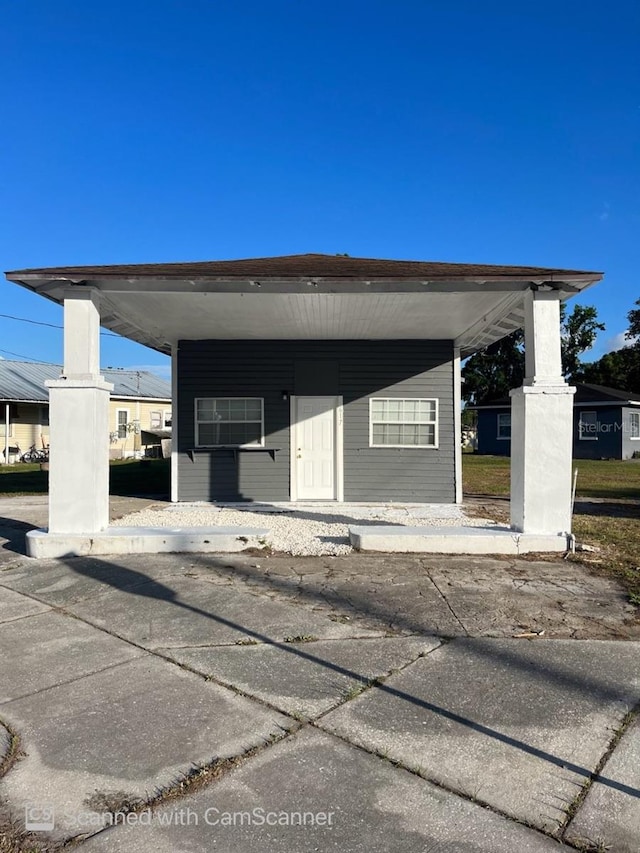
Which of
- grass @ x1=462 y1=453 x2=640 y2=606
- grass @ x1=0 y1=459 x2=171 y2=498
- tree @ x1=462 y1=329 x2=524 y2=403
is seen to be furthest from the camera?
tree @ x1=462 y1=329 x2=524 y2=403

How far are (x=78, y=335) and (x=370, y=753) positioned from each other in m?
5.30

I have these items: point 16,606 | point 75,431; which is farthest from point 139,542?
point 16,606

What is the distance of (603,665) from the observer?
357 centimetres

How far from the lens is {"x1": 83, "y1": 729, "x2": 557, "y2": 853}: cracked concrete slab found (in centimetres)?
205

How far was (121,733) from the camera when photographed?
2.77 meters

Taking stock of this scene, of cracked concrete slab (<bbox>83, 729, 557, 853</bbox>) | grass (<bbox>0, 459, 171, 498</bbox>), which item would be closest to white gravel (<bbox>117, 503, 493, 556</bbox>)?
grass (<bbox>0, 459, 171, 498</bbox>)

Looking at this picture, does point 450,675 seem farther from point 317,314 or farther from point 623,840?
point 317,314

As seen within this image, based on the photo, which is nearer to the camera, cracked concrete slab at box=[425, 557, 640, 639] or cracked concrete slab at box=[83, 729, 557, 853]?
cracked concrete slab at box=[83, 729, 557, 853]

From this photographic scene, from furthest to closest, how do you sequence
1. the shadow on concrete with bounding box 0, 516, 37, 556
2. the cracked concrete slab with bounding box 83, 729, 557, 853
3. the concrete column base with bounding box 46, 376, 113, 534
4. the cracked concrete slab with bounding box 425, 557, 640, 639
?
the shadow on concrete with bounding box 0, 516, 37, 556, the concrete column base with bounding box 46, 376, 113, 534, the cracked concrete slab with bounding box 425, 557, 640, 639, the cracked concrete slab with bounding box 83, 729, 557, 853

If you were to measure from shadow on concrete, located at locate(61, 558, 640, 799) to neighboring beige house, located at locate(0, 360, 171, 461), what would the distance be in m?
21.4

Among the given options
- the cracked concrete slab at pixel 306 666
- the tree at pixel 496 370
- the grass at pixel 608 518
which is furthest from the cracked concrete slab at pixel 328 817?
the tree at pixel 496 370

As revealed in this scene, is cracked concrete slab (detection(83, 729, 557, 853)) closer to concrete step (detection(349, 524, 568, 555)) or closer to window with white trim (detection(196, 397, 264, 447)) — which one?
concrete step (detection(349, 524, 568, 555))

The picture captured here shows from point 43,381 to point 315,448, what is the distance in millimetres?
17275

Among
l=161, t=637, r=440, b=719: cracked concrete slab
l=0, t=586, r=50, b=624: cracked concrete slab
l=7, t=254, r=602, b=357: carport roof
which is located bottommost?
l=161, t=637, r=440, b=719: cracked concrete slab
